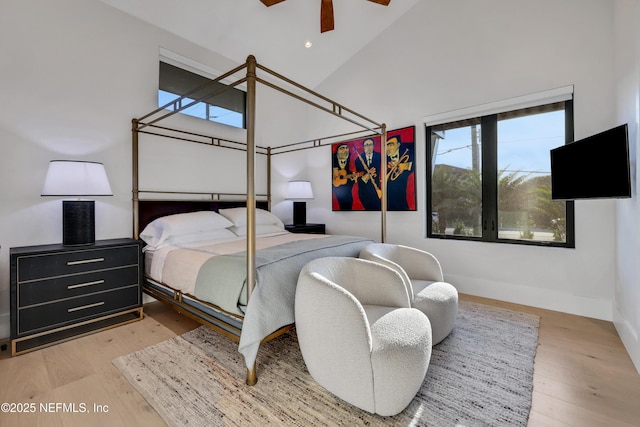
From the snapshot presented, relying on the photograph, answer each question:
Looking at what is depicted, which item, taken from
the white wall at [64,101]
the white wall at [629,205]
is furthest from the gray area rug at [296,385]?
the white wall at [64,101]

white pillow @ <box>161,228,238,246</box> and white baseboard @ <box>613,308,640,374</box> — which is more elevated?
white pillow @ <box>161,228,238,246</box>

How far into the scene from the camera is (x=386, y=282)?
1888 millimetres

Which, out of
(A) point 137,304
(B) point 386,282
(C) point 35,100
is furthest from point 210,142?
(B) point 386,282

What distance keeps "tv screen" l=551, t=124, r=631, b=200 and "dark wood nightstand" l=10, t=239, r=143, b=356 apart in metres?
3.82

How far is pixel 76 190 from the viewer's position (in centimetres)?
222

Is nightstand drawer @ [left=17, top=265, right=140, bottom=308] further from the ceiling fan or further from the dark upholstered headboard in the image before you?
the ceiling fan

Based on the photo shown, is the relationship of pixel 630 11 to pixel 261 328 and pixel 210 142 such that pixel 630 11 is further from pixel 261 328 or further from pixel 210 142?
pixel 210 142

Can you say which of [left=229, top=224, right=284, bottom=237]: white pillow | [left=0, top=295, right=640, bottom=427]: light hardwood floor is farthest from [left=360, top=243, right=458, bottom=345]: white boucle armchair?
[left=229, top=224, right=284, bottom=237]: white pillow

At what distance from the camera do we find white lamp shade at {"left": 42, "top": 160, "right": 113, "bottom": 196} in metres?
2.17

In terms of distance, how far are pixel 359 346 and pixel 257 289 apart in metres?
0.67

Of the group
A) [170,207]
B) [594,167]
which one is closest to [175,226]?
[170,207]

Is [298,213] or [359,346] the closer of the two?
[359,346]

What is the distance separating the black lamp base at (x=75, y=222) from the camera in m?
2.30

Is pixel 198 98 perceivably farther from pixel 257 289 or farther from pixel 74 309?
pixel 257 289
